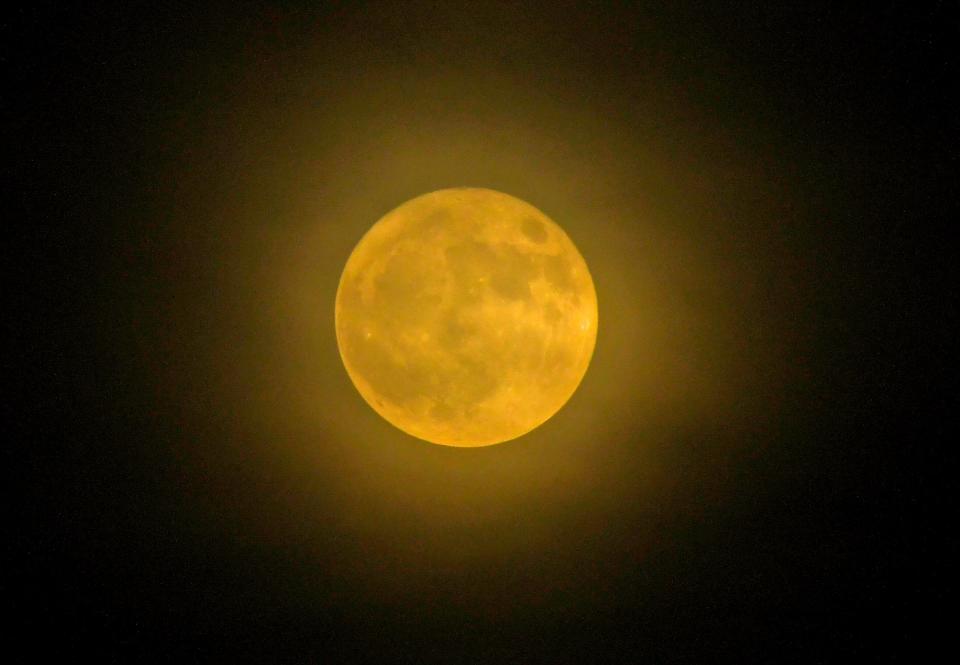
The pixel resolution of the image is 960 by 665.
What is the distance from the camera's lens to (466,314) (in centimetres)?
227

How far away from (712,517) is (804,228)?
3.99ft

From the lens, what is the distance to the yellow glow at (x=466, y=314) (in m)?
2.28

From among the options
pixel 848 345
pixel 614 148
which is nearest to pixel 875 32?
pixel 614 148

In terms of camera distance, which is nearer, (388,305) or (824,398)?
(388,305)

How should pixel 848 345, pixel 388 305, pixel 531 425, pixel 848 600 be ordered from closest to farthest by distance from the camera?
pixel 388 305 → pixel 531 425 → pixel 848 345 → pixel 848 600

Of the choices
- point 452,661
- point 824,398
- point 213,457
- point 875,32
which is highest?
point 875,32

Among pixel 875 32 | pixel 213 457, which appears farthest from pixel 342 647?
pixel 875 32

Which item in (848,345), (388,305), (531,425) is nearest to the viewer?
(388,305)

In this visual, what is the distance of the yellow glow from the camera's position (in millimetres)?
2283

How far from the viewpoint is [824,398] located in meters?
2.96

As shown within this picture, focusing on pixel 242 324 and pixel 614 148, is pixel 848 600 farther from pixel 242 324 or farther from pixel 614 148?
pixel 242 324

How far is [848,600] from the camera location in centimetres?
313

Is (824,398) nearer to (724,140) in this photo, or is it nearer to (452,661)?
(724,140)

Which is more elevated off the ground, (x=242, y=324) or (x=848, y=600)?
(x=242, y=324)
